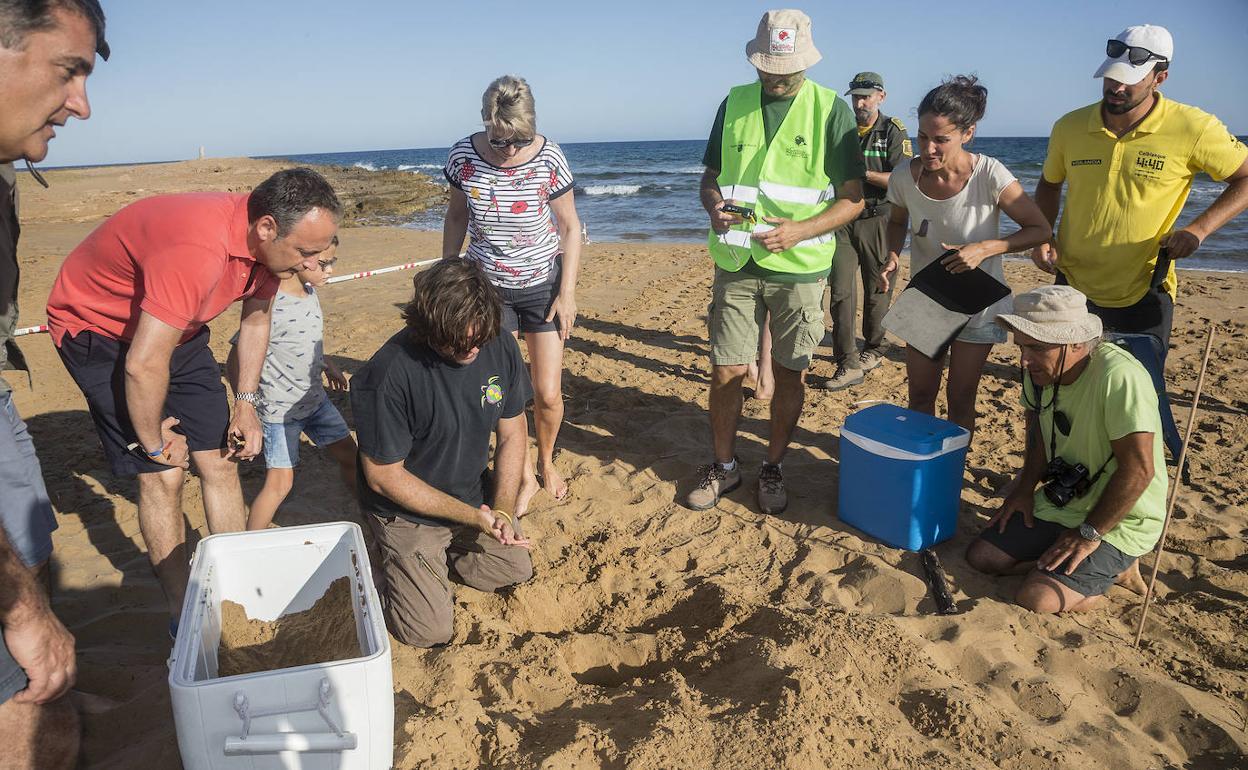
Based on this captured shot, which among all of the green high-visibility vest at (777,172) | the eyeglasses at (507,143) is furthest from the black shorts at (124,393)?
the green high-visibility vest at (777,172)

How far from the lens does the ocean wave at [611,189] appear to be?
27.1 metres

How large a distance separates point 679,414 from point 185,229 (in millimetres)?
3295

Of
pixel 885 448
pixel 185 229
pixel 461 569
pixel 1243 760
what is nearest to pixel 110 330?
pixel 185 229

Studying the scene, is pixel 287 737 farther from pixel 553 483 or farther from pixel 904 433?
Answer: pixel 904 433

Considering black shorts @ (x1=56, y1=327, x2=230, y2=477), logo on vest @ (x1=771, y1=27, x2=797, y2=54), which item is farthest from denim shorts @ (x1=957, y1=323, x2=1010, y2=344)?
black shorts @ (x1=56, y1=327, x2=230, y2=477)

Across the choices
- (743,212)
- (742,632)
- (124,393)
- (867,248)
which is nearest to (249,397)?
(124,393)

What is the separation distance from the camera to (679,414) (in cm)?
527

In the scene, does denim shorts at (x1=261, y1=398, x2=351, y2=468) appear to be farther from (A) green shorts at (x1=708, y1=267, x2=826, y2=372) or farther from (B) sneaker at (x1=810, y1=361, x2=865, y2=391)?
(B) sneaker at (x1=810, y1=361, x2=865, y2=391)

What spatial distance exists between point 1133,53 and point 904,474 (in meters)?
2.04

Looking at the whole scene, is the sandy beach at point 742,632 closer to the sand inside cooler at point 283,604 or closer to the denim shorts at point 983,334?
the sand inside cooler at point 283,604

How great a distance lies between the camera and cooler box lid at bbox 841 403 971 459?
11.3 feet

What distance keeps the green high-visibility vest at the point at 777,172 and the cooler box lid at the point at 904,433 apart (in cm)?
76

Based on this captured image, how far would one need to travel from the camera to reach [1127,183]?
3.61 metres

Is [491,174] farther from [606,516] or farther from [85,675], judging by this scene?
[85,675]
